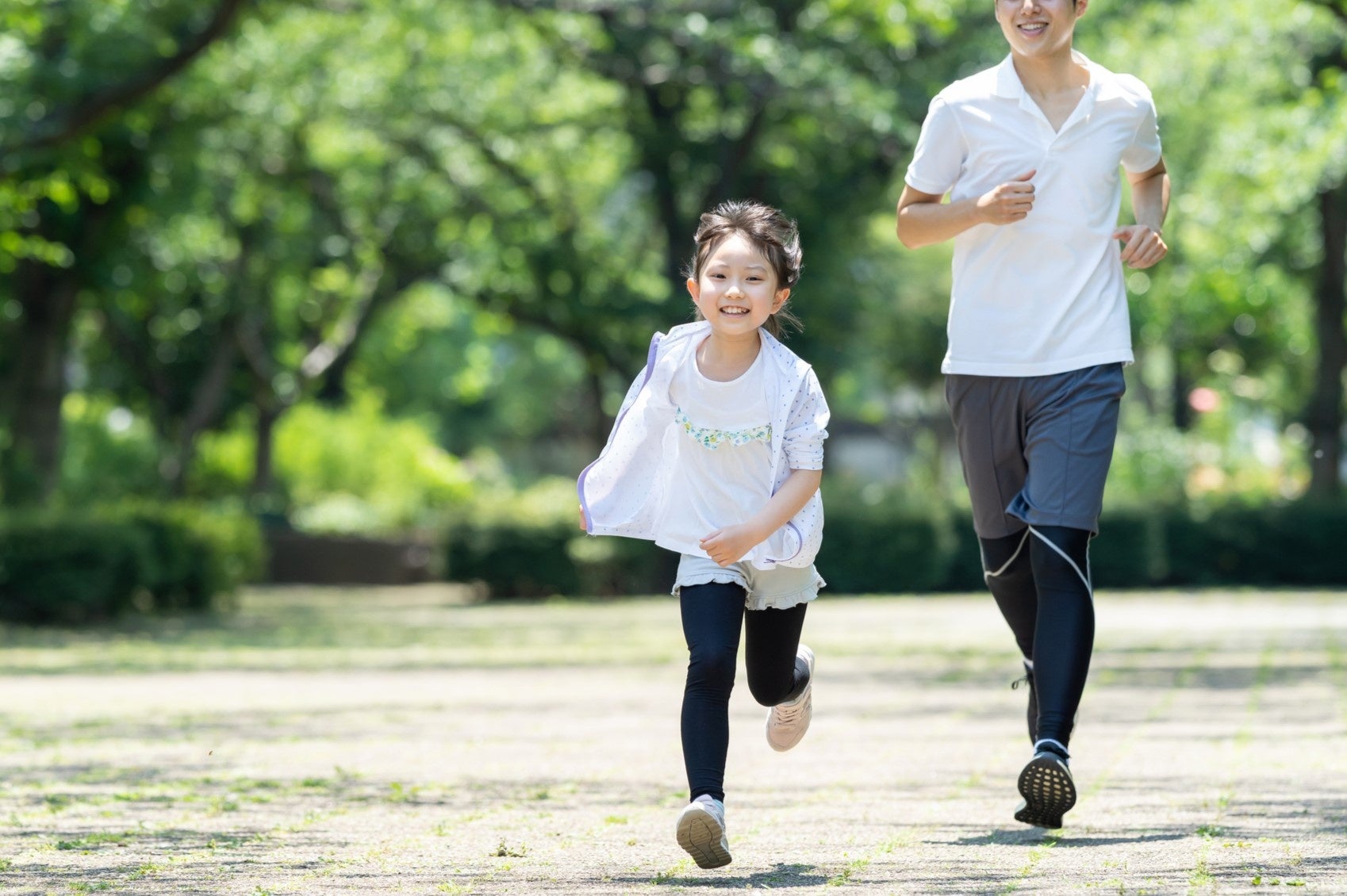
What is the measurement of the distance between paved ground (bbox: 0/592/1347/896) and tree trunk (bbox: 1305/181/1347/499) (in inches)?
542

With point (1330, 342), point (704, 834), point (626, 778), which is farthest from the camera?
point (1330, 342)

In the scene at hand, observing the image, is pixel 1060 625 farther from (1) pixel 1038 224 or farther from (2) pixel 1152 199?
(2) pixel 1152 199

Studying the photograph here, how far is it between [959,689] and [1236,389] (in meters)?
38.6

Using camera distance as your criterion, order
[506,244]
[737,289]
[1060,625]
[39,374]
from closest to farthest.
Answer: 1. [737,289]
2. [1060,625]
3. [39,374]
4. [506,244]

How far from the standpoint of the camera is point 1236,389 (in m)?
47.1

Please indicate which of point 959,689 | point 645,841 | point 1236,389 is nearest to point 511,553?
point 959,689

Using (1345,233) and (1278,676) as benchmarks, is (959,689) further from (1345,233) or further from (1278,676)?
(1345,233)

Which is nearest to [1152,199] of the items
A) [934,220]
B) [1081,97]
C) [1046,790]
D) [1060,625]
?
[1081,97]

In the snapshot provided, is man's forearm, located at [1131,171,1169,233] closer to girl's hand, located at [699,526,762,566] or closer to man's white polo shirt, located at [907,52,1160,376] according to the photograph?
man's white polo shirt, located at [907,52,1160,376]

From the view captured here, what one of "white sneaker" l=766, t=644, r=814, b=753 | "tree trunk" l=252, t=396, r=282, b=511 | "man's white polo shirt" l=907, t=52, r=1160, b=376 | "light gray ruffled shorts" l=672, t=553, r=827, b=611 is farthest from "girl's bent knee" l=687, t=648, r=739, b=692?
"tree trunk" l=252, t=396, r=282, b=511

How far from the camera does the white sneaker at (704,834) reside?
433cm

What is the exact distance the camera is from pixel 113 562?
19.5m

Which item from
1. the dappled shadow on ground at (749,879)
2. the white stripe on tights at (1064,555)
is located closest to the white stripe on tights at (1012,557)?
the white stripe on tights at (1064,555)

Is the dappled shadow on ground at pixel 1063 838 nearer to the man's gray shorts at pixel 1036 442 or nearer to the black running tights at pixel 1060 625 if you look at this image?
the black running tights at pixel 1060 625
